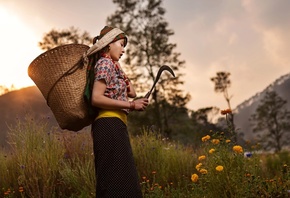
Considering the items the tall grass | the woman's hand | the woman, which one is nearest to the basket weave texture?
the woman

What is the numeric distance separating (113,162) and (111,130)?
0.73ft

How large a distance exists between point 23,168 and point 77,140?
2.19 meters

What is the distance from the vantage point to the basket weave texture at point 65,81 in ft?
9.42

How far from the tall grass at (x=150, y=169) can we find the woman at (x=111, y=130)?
123 cm

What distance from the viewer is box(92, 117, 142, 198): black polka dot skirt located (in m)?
2.73

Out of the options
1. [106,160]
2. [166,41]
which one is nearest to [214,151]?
[106,160]

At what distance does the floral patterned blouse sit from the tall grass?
4.42 feet

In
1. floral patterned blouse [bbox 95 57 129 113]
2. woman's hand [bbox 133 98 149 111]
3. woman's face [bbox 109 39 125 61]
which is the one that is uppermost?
woman's face [bbox 109 39 125 61]

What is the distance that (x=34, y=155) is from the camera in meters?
5.72

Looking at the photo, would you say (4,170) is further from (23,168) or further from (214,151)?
(214,151)

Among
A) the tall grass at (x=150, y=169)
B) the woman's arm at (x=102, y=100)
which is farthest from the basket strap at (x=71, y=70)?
the tall grass at (x=150, y=169)

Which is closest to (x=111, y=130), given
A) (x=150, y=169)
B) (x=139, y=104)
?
(x=139, y=104)

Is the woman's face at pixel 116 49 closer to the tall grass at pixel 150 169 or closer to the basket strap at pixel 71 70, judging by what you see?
the basket strap at pixel 71 70

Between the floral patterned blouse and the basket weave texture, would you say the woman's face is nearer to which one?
the floral patterned blouse
